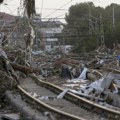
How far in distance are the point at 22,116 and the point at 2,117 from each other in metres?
0.67

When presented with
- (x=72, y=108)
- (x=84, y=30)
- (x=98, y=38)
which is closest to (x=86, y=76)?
(x=72, y=108)

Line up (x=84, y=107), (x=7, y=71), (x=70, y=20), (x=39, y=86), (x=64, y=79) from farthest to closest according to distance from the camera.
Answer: (x=70, y=20) < (x=64, y=79) < (x=39, y=86) < (x=7, y=71) < (x=84, y=107)

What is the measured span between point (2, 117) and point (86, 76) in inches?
442

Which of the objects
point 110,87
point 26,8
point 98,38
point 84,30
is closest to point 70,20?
point 84,30

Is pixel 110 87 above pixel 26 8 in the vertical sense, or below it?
below

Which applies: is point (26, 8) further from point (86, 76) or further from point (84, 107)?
point (84, 107)

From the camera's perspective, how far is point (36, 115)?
1177cm

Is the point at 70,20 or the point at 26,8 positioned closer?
the point at 26,8

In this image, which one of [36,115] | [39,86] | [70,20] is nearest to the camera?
[36,115]

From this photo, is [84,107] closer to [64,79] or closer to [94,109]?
[94,109]

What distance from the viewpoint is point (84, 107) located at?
1290 cm

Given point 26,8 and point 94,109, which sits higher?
point 26,8

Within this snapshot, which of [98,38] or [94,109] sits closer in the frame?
[94,109]

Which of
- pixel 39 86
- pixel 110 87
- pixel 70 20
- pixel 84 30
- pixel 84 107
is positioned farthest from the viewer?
pixel 70 20
